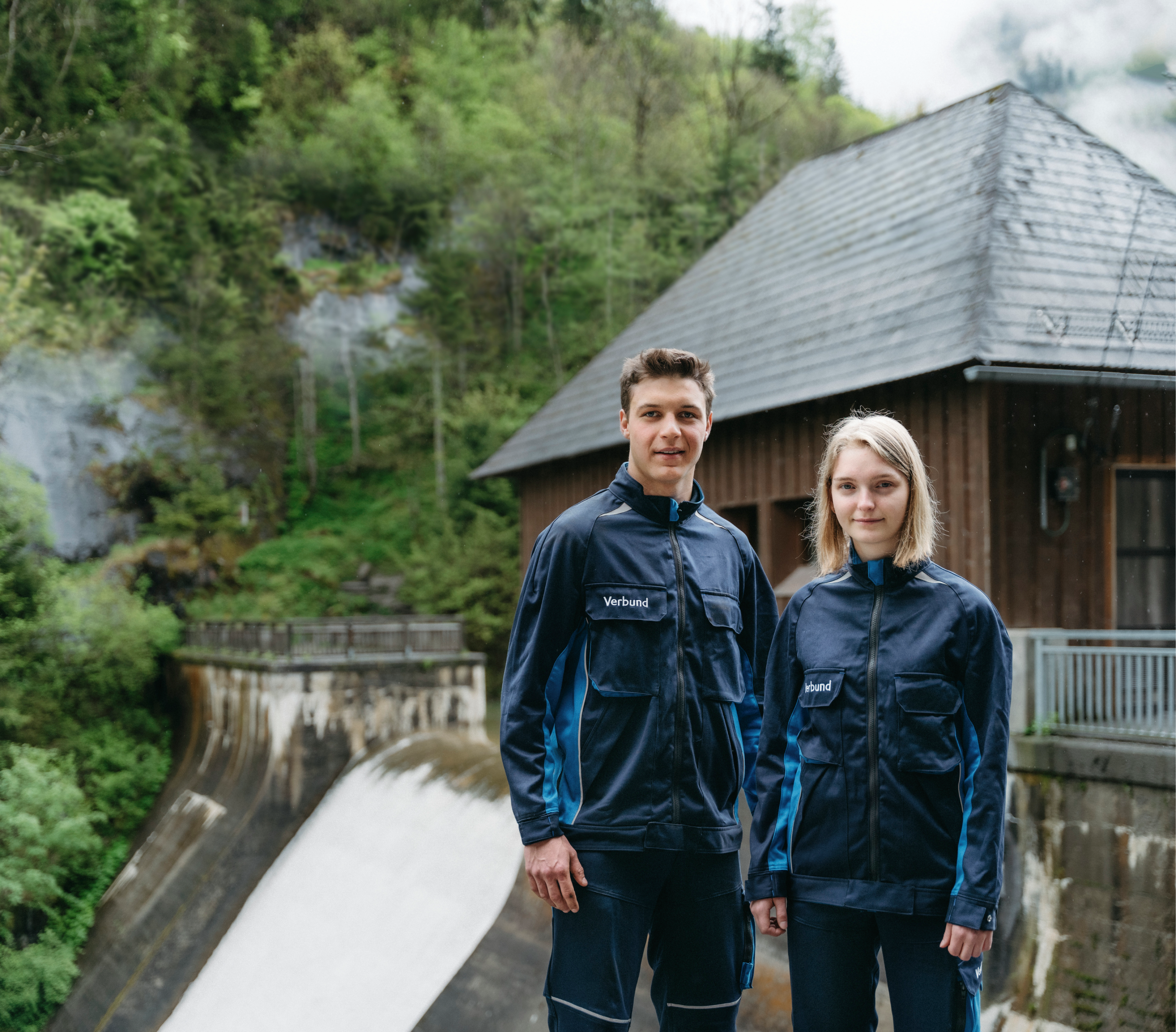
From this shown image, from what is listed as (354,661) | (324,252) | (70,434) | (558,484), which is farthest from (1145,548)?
(324,252)

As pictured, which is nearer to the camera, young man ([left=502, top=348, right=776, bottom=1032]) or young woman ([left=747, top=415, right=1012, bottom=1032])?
young woman ([left=747, top=415, right=1012, bottom=1032])

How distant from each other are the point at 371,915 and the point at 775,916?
8.85 m

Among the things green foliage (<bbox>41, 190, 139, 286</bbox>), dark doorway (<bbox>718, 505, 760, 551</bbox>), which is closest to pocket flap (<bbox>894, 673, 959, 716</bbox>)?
dark doorway (<bbox>718, 505, 760, 551</bbox>)

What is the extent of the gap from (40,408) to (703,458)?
62.9 feet

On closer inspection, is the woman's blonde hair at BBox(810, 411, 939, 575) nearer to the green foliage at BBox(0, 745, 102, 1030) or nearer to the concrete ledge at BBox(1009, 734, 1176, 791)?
the concrete ledge at BBox(1009, 734, 1176, 791)

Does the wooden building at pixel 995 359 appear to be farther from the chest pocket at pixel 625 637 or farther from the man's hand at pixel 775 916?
the man's hand at pixel 775 916

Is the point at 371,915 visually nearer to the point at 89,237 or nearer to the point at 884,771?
the point at 884,771

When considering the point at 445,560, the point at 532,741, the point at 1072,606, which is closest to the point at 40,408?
the point at 445,560

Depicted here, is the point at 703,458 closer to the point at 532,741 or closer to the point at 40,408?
the point at 532,741

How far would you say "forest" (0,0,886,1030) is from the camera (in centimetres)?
2081

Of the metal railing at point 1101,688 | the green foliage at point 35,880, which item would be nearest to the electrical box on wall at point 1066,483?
the metal railing at point 1101,688

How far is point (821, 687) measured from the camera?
2.58 metres

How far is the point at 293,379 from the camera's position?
30141mm

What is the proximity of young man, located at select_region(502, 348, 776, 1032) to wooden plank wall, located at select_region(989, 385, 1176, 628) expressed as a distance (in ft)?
16.8
